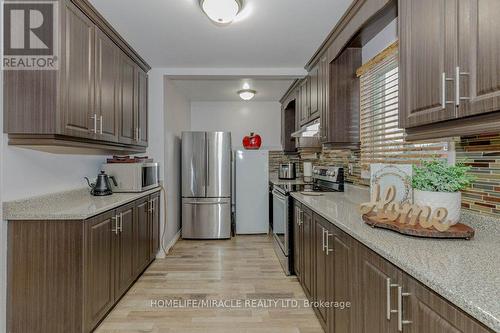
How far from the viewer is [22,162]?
214 centimetres

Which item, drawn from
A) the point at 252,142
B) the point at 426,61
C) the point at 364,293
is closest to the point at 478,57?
the point at 426,61

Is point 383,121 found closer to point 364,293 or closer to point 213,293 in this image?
point 364,293

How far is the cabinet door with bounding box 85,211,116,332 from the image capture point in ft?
6.68

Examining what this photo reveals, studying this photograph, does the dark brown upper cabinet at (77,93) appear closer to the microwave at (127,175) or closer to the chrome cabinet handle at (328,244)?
the microwave at (127,175)

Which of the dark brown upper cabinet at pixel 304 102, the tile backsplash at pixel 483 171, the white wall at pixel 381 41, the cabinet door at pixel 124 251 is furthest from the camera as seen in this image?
the dark brown upper cabinet at pixel 304 102

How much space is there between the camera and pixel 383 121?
2.57 m

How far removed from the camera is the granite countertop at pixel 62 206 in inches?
76.5

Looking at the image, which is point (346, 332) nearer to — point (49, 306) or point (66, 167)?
point (49, 306)

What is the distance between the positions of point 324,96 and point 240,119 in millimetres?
3000

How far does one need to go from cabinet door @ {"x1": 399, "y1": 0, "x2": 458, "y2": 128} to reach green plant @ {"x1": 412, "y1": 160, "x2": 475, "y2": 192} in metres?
0.24

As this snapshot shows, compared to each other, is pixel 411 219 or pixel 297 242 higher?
pixel 411 219

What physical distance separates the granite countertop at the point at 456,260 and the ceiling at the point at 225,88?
3.08 metres

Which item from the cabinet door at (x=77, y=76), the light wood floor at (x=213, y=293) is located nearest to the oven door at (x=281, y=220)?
the light wood floor at (x=213, y=293)

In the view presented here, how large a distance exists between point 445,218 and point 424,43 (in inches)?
31.8
